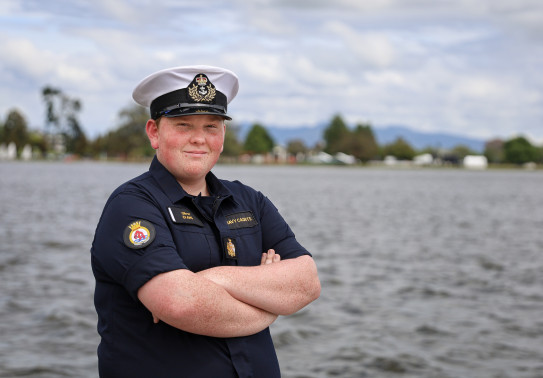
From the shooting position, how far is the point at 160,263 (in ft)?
9.75

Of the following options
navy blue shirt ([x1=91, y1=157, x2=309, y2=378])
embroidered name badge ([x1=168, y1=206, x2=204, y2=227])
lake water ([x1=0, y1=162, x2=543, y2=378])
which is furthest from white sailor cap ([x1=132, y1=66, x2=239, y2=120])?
lake water ([x1=0, y1=162, x2=543, y2=378])

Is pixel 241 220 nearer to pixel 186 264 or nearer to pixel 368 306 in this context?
pixel 186 264

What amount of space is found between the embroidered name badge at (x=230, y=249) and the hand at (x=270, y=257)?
0.75ft

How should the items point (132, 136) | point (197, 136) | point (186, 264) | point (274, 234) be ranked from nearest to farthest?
point (186, 264), point (197, 136), point (274, 234), point (132, 136)

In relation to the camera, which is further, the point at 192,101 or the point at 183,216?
the point at 192,101

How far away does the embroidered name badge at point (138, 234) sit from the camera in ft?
9.76

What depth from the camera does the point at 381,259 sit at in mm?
19484

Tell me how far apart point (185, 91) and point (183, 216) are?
64cm

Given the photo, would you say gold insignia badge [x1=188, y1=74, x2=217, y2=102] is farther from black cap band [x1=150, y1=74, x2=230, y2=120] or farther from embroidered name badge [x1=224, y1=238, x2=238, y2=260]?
embroidered name badge [x1=224, y1=238, x2=238, y2=260]

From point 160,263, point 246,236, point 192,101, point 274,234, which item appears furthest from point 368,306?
point 160,263

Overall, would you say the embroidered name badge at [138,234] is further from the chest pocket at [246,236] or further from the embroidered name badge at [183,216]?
the chest pocket at [246,236]

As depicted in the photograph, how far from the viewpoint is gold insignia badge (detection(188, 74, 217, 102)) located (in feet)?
11.0

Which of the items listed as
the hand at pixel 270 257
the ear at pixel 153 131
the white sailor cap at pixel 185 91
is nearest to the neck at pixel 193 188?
the ear at pixel 153 131

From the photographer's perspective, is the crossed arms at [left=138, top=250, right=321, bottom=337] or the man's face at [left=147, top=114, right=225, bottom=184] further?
the man's face at [left=147, top=114, right=225, bottom=184]
